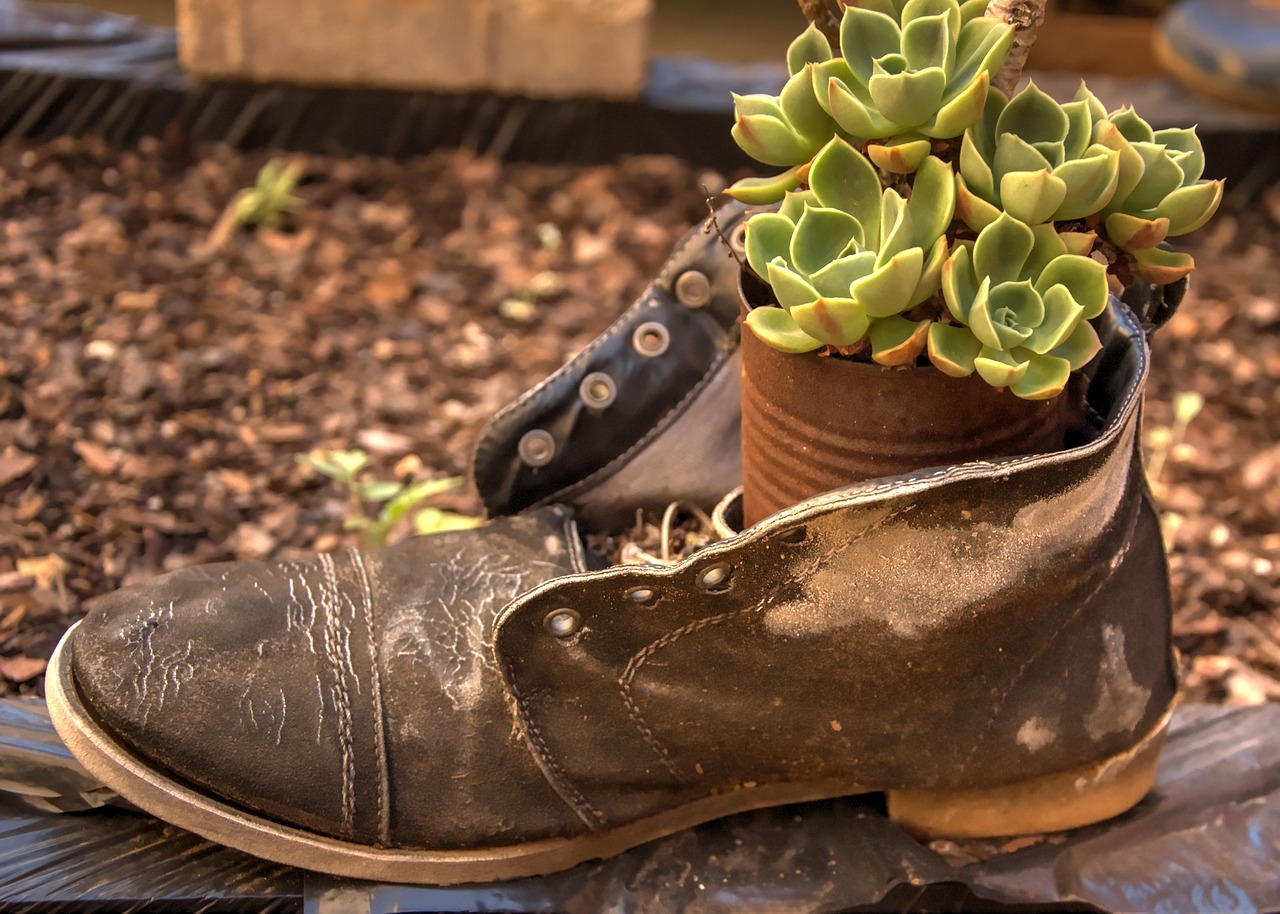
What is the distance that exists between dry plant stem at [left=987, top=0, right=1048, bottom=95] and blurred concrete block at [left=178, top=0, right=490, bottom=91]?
6.58 feet

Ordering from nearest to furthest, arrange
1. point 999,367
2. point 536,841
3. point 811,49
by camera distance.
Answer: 1. point 999,367
2. point 811,49
3. point 536,841

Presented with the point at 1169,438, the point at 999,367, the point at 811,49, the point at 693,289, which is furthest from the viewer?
the point at 1169,438

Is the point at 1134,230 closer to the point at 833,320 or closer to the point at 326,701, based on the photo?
the point at 833,320

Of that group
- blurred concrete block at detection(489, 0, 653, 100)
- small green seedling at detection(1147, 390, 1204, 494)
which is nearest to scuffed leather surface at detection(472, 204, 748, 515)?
small green seedling at detection(1147, 390, 1204, 494)

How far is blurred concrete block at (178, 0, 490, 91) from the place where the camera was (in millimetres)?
2670

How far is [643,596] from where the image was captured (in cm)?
94

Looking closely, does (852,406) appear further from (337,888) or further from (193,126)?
(193,126)

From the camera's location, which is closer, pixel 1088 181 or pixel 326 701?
pixel 1088 181

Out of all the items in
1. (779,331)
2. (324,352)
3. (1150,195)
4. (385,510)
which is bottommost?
(324,352)

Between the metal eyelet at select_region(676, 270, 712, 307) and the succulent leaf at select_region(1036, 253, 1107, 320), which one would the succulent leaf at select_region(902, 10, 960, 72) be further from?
the metal eyelet at select_region(676, 270, 712, 307)

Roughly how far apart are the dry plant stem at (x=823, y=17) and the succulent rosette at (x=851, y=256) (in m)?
0.15

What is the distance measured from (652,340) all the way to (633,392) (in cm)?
6

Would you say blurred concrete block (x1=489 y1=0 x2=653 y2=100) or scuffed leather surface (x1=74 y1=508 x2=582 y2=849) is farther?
blurred concrete block (x1=489 y1=0 x2=653 y2=100)

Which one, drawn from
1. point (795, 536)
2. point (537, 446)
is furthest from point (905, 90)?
point (537, 446)
